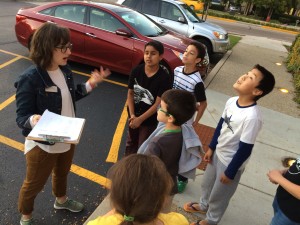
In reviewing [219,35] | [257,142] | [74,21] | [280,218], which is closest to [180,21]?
[219,35]

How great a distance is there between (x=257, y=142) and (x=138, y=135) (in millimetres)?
2458

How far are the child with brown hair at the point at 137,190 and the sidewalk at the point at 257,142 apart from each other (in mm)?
1859

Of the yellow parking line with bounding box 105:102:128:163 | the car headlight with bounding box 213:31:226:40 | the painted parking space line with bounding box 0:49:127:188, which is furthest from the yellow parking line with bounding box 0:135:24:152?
the car headlight with bounding box 213:31:226:40

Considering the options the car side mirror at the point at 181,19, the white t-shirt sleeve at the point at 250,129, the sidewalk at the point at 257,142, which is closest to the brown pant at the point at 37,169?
the sidewalk at the point at 257,142

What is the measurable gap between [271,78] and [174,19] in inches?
277

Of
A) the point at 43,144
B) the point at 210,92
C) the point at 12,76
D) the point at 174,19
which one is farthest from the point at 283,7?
the point at 43,144

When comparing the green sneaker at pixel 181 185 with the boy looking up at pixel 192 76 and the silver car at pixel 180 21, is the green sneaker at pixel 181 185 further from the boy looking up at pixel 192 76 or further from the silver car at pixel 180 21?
the silver car at pixel 180 21

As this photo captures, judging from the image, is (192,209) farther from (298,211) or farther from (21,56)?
(21,56)

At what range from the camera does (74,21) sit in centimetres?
631

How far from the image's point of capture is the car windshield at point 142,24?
20.3 feet

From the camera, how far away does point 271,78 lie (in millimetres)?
2219

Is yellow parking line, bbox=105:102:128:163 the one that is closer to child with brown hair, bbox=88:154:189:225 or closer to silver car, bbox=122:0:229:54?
child with brown hair, bbox=88:154:189:225

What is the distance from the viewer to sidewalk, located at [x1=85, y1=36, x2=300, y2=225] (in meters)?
3.22

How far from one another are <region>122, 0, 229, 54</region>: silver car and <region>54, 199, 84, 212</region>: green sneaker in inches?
268
